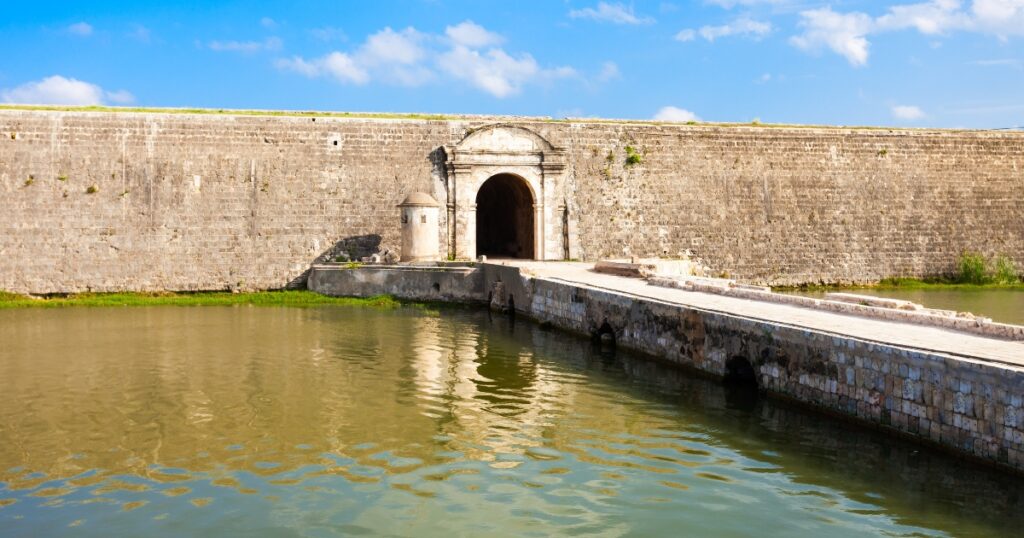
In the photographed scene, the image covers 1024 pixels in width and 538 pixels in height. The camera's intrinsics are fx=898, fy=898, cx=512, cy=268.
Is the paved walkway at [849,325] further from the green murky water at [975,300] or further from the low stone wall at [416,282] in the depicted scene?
the green murky water at [975,300]

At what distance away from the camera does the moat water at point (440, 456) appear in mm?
6109

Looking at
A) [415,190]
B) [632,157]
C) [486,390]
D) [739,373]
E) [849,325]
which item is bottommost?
[486,390]

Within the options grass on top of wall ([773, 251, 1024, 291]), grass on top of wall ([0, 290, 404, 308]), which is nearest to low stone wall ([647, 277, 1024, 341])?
grass on top of wall ([0, 290, 404, 308])

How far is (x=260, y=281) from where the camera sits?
22.1 metres

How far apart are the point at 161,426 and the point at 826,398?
6.45 m

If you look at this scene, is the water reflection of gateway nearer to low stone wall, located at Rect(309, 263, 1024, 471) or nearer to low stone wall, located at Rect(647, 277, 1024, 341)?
low stone wall, located at Rect(309, 263, 1024, 471)

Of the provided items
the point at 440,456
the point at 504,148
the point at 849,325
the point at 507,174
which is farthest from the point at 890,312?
the point at 507,174

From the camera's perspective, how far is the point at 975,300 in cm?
2022

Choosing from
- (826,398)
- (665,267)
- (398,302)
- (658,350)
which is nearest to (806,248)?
(665,267)

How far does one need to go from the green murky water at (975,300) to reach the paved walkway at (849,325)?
19.5 feet

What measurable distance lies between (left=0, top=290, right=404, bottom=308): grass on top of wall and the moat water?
293 inches

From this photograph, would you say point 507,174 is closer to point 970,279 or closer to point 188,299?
point 188,299

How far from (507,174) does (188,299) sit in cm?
889

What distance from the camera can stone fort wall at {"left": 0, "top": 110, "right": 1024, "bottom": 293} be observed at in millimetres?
21219
